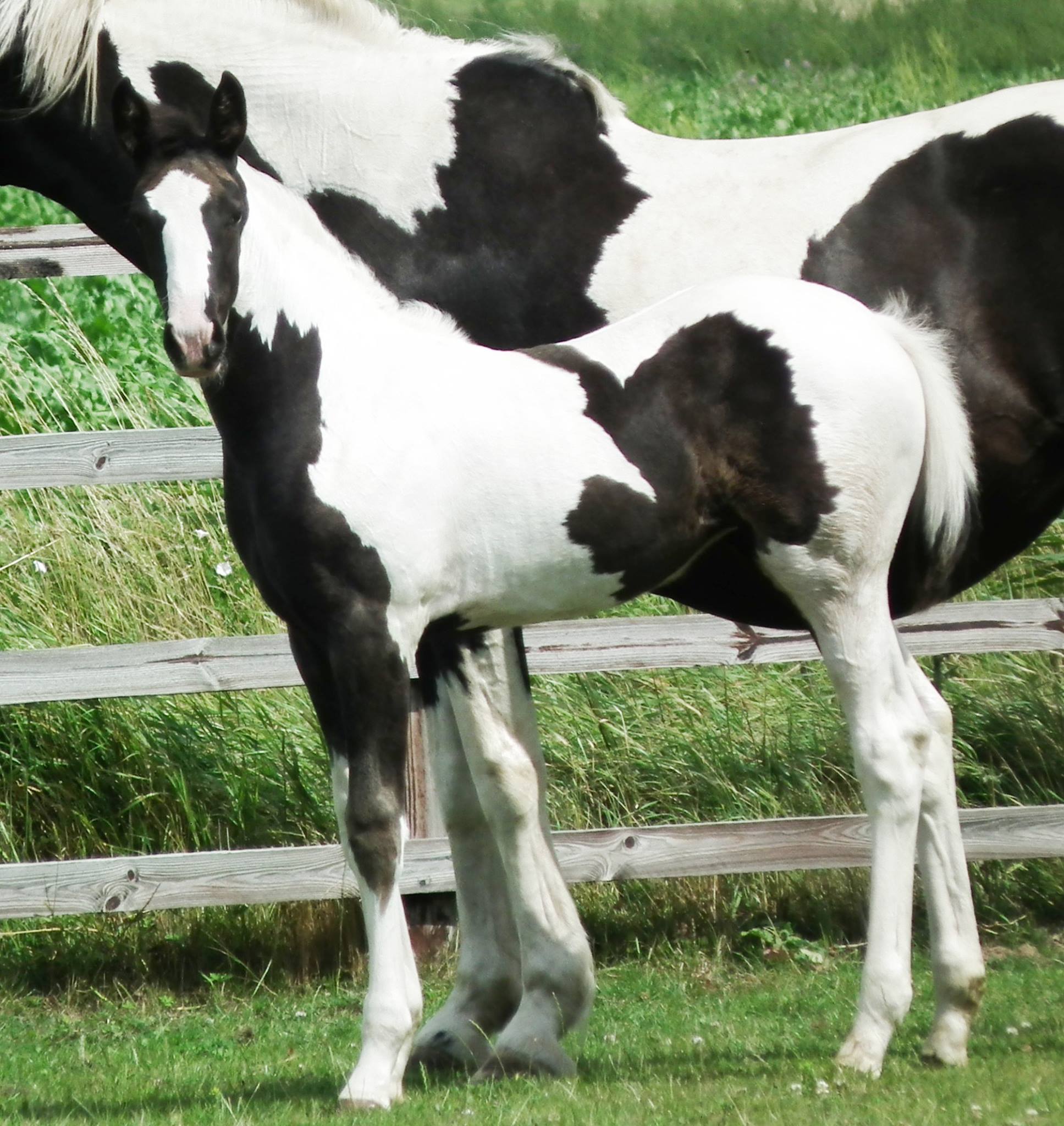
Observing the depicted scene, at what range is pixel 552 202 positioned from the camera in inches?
143

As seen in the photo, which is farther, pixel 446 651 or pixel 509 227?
pixel 509 227

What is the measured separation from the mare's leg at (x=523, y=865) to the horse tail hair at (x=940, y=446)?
0.99 metres

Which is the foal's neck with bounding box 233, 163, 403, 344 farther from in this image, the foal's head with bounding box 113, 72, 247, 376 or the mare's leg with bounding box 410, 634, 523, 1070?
the mare's leg with bounding box 410, 634, 523, 1070

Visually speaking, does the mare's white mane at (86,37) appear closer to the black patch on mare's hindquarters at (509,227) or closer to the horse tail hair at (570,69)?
the horse tail hair at (570,69)

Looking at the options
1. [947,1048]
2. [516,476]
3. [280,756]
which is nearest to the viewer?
[516,476]

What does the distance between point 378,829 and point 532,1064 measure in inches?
29.8

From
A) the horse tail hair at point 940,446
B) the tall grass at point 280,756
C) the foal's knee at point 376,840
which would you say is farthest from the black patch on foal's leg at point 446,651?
the tall grass at point 280,756

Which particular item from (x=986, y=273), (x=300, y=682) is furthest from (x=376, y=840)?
(x=300, y=682)

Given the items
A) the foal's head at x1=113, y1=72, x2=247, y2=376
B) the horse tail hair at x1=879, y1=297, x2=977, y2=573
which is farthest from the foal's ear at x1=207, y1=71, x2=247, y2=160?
the horse tail hair at x1=879, y1=297, x2=977, y2=573

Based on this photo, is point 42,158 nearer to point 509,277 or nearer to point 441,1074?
point 509,277

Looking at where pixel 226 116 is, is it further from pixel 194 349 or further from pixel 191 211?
pixel 194 349

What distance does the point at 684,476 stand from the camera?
3117mm

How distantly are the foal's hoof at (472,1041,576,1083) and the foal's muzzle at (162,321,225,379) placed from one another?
1626mm

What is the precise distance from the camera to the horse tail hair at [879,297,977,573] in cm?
325
